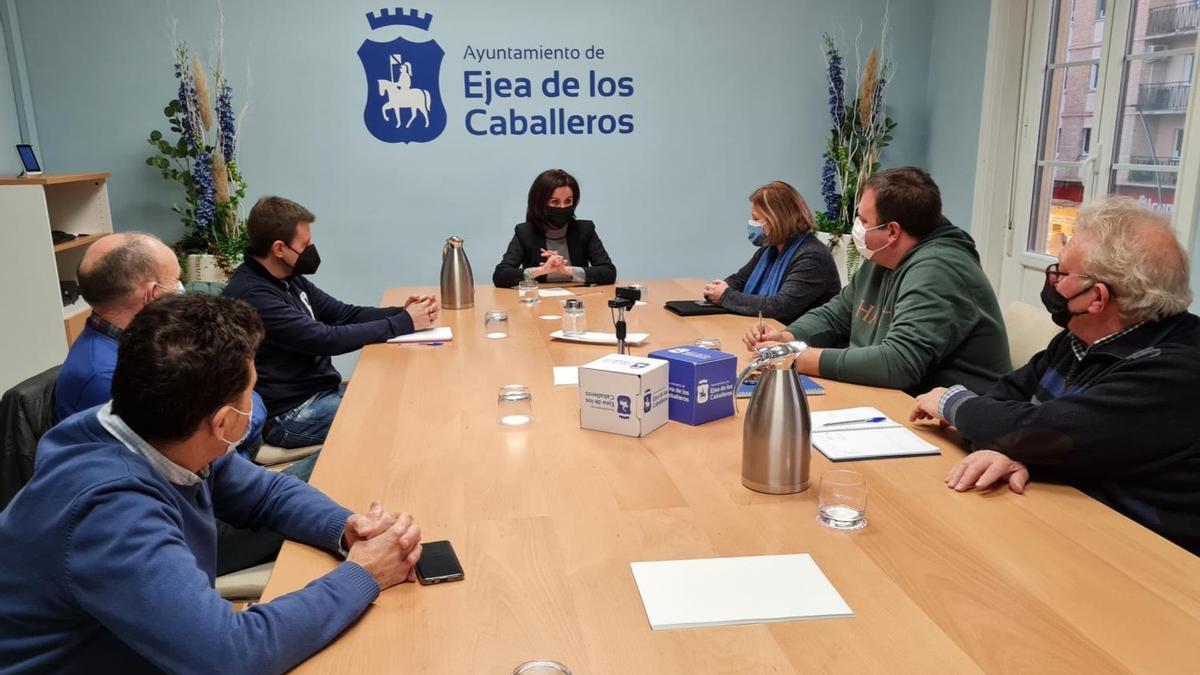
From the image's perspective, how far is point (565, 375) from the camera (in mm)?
2391

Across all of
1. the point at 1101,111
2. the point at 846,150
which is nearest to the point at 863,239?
the point at 1101,111

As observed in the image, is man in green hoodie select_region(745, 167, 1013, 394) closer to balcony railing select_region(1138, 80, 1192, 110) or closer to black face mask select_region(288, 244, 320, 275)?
black face mask select_region(288, 244, 320, 275)

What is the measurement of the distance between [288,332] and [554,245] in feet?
5.93

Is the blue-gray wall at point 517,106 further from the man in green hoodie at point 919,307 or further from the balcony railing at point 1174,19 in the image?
the man in green hoodie at point 919,307

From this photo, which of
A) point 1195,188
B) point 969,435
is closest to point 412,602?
point 969,435

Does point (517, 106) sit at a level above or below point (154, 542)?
above

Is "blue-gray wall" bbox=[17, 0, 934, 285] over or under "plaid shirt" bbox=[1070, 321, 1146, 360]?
over

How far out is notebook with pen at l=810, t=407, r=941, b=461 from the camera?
1769 mm

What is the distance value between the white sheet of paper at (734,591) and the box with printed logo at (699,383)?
63 cm

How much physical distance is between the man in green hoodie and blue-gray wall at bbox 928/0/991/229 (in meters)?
2.70

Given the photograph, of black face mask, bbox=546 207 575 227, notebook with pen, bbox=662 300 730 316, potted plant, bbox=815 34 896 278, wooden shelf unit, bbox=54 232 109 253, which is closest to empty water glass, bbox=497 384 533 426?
notebook with pen, bbox=662 300 730 316

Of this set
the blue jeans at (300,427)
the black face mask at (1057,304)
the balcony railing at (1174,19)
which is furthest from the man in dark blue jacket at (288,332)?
the balcony railing at (1174,19)

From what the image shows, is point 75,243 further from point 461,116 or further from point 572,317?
point 572,317

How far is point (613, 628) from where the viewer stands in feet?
3.74
